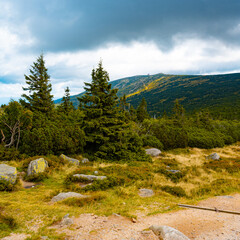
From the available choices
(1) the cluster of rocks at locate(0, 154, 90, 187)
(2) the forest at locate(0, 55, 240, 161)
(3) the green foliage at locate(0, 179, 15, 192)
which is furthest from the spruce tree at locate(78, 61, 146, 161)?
(3) the green foliage at locate(0, 179, 15, 192)

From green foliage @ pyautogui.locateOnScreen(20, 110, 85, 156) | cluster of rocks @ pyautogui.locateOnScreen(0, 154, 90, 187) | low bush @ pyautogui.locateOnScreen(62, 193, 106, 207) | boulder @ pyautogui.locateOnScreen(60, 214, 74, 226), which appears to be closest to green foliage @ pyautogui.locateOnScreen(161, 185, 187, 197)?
low bush @ pyautogui.locateOnScreen(62, 193, 106, 207)

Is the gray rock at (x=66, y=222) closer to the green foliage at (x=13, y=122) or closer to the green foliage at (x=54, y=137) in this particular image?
the green foliage at (x=54, y=137)

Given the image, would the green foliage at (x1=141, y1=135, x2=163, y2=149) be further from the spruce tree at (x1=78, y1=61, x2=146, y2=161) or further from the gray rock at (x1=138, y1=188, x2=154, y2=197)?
the gray rock at (x1=138, y1=188, x2=154, y2=197)

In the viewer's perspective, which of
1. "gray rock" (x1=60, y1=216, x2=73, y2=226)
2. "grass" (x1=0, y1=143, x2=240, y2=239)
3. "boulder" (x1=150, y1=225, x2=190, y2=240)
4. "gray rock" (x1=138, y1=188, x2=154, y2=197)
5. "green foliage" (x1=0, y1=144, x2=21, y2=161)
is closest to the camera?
"boulder" (x1=150, y1=225, x2=190, y2=240)

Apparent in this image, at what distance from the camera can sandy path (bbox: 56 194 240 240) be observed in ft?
15.5

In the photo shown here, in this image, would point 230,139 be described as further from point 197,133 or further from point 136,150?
point 136,150

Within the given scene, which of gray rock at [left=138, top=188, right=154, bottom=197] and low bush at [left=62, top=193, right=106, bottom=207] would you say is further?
gray rock at [left=138, top=188, right=154, bottom=197]

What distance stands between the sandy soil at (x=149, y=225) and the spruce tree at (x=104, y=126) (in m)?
11.7

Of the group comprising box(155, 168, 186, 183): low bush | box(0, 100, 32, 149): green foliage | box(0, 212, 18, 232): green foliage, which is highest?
box(0, 100, 32, 149): green foliage

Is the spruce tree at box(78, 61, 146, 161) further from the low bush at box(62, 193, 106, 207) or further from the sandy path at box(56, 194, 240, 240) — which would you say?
the sandy path at box(56, 194, 240, 240)

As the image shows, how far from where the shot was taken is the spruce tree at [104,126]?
1798 cm

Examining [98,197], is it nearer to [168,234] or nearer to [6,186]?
[168,234]

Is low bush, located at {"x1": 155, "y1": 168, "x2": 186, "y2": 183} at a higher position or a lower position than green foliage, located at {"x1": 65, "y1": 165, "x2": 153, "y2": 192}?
lower

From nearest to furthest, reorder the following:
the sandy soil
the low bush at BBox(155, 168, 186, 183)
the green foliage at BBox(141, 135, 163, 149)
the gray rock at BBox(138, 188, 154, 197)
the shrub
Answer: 1. the sandy soil
2. the shrub
3. the gray rock at BBox(138, 188, 154, 197)
4. the low bush at BBox(155, 168, 186, 183)
5. the green foliage at BBox(141, 135, 163, 149)
